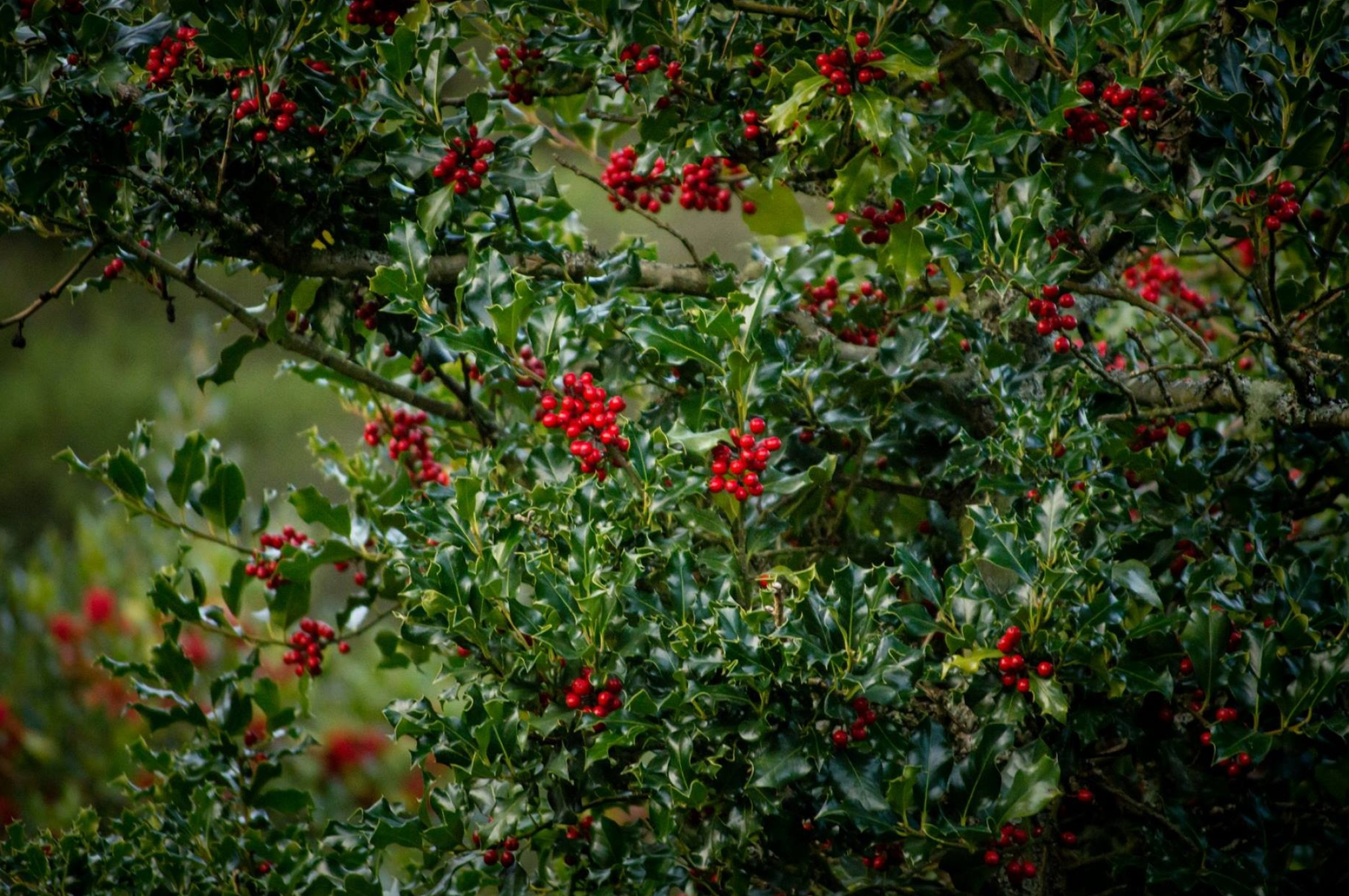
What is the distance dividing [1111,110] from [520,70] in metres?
0.59

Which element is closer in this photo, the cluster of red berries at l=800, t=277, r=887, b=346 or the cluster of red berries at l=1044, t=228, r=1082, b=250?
the cluster of red berries at l=1044, t=228, r=1082, b=250

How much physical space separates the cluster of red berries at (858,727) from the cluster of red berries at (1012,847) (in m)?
0.12

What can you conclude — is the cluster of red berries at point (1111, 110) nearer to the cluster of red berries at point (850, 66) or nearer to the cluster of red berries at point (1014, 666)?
the cluster of red berries at point (850, 66)

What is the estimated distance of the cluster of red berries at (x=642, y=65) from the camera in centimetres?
110

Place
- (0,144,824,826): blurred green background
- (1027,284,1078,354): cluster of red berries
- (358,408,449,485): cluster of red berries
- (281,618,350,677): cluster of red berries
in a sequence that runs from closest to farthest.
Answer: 1. (1027,284,1078,354): cluster of red berries
2. (281,618,350,677): cluster of red berries
3. (358,408,449,485): cluster of red berries
4. (0,144,824,826): blurred green background

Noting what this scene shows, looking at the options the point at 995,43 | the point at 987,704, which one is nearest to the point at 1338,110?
the point at 995,43

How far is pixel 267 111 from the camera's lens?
1066mm

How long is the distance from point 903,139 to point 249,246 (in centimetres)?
62

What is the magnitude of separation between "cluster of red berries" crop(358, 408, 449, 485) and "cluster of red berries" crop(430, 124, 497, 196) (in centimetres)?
44

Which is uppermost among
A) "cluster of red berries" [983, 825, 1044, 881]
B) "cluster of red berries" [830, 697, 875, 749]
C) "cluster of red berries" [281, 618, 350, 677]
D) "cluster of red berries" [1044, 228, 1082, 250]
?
"cluster of red berries" [281, 618, 350, 677]

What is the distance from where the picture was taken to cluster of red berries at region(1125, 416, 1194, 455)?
1.14m

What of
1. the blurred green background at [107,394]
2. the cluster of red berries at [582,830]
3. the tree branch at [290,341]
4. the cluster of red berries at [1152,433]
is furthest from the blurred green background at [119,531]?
the cluster of red berries at [1152,433]

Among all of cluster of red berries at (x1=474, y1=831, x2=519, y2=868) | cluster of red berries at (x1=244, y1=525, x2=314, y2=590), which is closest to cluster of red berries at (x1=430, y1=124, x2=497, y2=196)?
cluster of red berries at (x1=244, y1=525, x2=314, y2=590)

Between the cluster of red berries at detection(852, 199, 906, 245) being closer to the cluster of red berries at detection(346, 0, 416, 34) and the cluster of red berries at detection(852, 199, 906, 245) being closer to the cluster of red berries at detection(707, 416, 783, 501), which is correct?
the cluster of red berries at detection(707, 416, 783, 501)
